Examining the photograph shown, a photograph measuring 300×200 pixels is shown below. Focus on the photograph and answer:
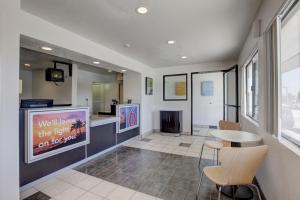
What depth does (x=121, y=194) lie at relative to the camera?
2109mm

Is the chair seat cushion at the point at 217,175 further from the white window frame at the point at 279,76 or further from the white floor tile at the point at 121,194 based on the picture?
the white floor tile at the point at 121,194

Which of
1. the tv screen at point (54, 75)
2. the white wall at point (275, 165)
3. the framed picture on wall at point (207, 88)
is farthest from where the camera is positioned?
the framed picture on wall at point (207, 88)

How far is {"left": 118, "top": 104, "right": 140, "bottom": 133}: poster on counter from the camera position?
420 centimetres

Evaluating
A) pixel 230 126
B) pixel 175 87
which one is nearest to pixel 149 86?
pixel 175 87

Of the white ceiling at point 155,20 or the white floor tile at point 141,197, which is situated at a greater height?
the white ceiling at point 155,20

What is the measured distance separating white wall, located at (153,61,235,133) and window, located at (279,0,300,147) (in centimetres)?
352

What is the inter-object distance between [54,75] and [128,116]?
2.55m

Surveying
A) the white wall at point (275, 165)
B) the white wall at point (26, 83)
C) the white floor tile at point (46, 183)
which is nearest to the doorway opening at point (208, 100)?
the white wall at point (275, 165)

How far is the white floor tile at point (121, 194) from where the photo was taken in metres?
2.04

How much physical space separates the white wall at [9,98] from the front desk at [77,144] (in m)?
0.48

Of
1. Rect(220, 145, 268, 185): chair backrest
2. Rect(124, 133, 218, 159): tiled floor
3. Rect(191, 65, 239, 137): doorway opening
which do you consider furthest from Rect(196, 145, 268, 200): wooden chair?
Rect(191, 65, 239, 137): doorway opening

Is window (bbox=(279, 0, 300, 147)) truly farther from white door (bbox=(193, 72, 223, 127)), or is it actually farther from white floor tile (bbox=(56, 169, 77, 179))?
white door (bbox=(193, 72, 223, 127))

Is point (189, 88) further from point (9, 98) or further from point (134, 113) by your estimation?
point (9, 98)

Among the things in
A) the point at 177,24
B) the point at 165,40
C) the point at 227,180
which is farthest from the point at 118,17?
the point at 227,180
